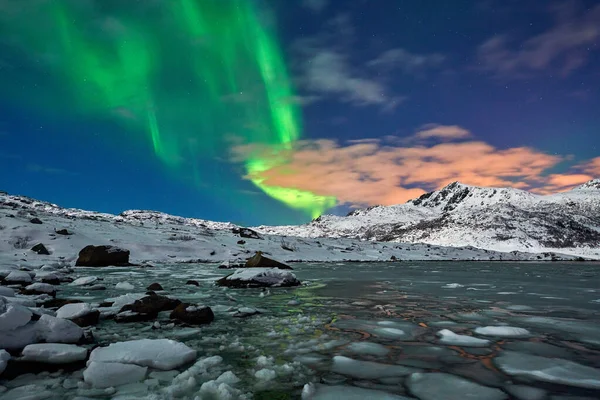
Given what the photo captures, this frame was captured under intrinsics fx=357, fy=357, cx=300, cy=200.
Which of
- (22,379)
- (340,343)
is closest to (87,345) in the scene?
(22,379)

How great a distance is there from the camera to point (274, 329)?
5.46 meters

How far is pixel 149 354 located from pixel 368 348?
8.19 feet

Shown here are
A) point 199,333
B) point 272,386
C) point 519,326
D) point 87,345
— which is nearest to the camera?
point 272,386

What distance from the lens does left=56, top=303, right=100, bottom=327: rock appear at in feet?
18.1

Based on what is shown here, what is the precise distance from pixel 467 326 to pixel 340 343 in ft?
7.77

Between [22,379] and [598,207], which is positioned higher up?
[598,207]

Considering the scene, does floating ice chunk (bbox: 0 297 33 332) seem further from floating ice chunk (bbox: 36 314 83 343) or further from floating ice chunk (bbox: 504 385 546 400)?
floating ice chunk (bbox: 504 385 546 400)

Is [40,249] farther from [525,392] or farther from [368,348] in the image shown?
[525,392]

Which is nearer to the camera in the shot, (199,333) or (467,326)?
(199,333)

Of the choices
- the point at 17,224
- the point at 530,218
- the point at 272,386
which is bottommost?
the point at 272,386

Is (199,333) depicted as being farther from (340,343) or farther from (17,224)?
(17,224)

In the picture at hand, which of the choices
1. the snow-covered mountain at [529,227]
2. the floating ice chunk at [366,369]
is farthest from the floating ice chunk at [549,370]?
the snow-covered mountain at [529,227]

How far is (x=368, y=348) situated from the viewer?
4.36 meters

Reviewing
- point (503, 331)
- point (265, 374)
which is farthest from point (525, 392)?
point (503, 331)
